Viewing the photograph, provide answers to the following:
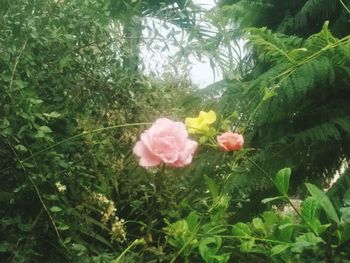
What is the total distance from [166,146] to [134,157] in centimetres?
55

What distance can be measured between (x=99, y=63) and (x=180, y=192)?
0.44 m

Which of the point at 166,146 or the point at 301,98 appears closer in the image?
the point at 166,146

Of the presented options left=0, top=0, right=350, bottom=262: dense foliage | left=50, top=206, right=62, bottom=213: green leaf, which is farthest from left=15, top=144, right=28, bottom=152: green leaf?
left=50, top=206, right=62, bottom=213: green leaf

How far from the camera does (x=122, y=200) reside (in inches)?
56.4

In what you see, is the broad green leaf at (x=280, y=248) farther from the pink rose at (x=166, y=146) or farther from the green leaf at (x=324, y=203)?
the pink rose at (x=166, y=146)

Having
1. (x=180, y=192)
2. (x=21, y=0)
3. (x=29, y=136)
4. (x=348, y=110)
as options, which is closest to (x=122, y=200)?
(x=180, y=192)

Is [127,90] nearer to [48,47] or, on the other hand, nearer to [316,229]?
[48,47]

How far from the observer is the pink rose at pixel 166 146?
2.98 ft

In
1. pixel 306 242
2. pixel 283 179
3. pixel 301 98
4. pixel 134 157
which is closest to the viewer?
pixel 306 242

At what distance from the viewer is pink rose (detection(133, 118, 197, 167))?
0.91 meters

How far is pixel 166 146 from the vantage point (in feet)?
2.98

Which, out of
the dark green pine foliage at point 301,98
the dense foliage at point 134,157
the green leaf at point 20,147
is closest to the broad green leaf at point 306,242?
the dense foliage at point 134,157

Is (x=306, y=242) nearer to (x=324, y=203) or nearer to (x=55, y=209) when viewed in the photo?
(x=324, y=203)

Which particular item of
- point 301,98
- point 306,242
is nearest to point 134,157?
point 301,98
